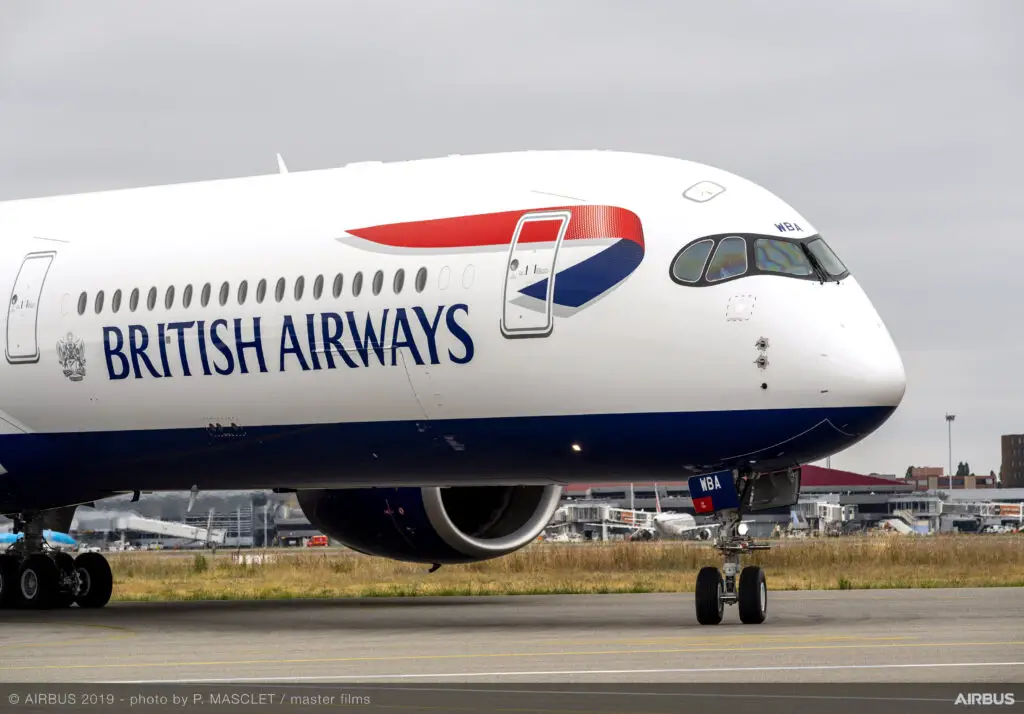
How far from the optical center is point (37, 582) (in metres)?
25.8

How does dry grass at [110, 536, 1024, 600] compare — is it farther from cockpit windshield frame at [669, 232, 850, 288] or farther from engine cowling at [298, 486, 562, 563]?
cockpit windshield frame at [669, 232, 850, 288]

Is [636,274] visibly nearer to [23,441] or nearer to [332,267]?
[332,267]

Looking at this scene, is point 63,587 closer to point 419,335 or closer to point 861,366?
point 419,335

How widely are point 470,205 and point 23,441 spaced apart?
26.2 feet

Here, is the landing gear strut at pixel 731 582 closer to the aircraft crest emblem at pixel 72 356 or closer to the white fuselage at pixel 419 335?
the white fuselage at pixel 419 335

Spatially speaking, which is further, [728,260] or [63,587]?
[63,587]

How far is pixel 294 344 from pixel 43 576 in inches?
306

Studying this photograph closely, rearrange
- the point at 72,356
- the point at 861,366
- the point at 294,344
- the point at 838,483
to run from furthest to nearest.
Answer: the point at 838,483, the point at 72,356, the point at 294,344, the point at 861,366

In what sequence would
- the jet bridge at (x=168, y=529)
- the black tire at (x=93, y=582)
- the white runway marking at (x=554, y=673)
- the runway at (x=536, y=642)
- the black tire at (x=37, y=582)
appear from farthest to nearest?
the jet bridge at (x=168, y=529) < the black tire at (x=93, y=582) < the black tire at (x=37, y=582) < the runway at (x=536, y=642) < the white runway marking at (x=554, y=673)

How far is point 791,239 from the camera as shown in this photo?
18750 mm

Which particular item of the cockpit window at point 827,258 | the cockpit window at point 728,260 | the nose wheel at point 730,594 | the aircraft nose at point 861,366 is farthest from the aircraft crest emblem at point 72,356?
the aircraft nose at point 861,366

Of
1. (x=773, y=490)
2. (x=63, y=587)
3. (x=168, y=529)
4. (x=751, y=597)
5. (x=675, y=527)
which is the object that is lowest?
(x=168, y=529)

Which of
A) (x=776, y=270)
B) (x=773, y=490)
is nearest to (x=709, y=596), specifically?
(x=773, y=490)

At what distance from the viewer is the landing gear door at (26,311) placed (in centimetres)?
2311
